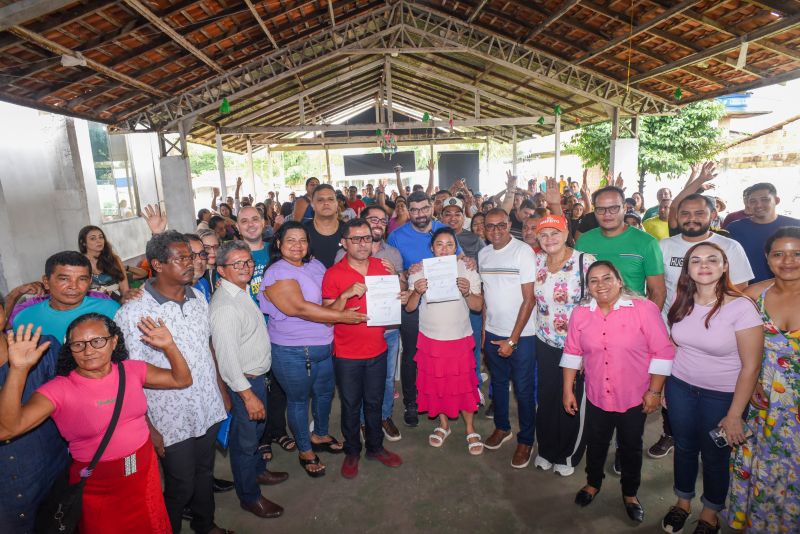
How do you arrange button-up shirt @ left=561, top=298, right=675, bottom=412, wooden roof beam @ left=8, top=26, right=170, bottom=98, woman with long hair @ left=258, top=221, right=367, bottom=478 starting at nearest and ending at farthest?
button-up shirt @ left=561, top=298, right=675, bottom=412, woman with long hair @ left=258, top=221, right=367, bottom=478, wooden roof beam @ left=8, top=26, right=170, bottom=98

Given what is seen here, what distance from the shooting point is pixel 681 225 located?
3330 millimetres

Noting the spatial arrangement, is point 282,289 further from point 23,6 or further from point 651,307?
point 23,6

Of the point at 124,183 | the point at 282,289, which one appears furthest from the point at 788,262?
the point at 124,183

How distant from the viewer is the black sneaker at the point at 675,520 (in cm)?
283

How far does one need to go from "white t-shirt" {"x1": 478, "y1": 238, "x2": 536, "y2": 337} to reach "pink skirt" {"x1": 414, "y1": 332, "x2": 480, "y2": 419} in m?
0.35

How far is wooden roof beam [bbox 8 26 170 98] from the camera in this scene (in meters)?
6.06

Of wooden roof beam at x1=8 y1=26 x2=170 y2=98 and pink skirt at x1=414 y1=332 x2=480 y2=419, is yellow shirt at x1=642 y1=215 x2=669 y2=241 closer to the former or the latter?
pink skirt at x1=414 y1=332 x2=480 y2=419

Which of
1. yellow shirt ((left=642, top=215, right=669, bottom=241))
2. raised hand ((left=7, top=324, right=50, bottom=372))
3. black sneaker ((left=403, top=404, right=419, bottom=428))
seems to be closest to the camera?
raised hand ((left=7, top=324, right=50, bottom=372))

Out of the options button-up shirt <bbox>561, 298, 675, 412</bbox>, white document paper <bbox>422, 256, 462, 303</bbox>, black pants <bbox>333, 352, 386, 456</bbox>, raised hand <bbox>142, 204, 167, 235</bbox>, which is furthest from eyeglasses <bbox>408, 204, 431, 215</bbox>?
raised hand <bbox>142, 204, 167, 235</bbox>

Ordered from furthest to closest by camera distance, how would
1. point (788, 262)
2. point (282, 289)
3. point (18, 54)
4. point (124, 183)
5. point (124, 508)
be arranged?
1. point (124, 183)
2. point (18, 54)
3. point (282, 289)
4. point (788, 262)
5. point (124, 508)

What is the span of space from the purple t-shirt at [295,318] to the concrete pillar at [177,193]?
9421mm

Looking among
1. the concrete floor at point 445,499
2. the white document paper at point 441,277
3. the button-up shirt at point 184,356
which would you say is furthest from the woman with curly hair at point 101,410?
the white document paper at point 441,277

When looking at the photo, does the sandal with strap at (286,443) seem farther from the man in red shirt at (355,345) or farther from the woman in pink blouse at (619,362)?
the woman in pink blouse at (619,362)

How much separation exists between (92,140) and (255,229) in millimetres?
10703
